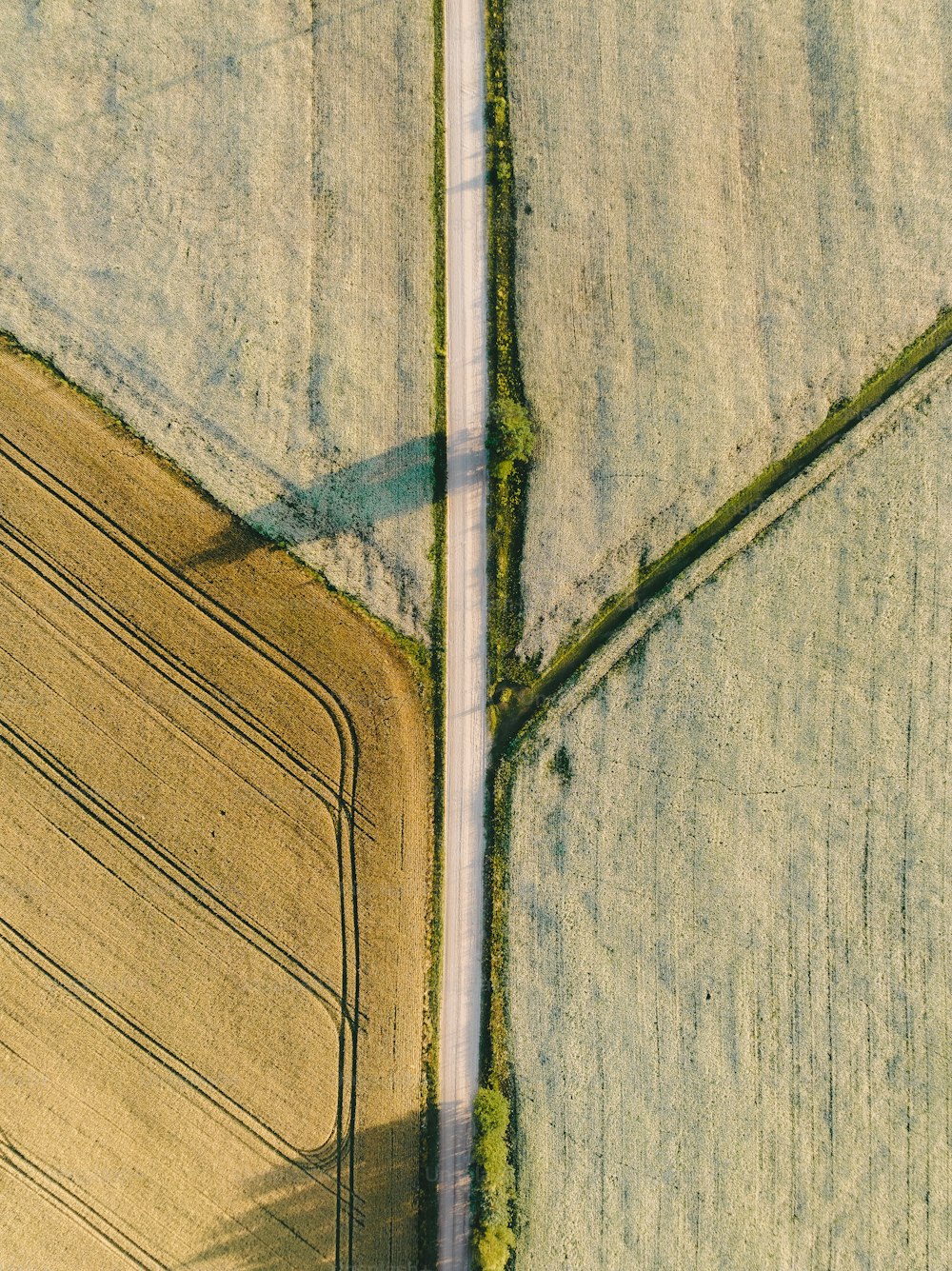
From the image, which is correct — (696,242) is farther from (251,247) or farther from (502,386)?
(251,247)

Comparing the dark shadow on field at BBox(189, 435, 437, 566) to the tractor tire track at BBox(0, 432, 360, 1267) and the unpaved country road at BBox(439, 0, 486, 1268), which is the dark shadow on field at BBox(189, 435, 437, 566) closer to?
the unpaved country road at BBox(439, 0, 486, 1268)

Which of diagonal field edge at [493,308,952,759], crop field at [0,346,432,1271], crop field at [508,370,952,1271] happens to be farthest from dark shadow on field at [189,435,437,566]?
crop field at [508,370,952,1271]

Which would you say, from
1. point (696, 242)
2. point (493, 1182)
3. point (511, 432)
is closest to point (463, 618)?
point (511, 432)

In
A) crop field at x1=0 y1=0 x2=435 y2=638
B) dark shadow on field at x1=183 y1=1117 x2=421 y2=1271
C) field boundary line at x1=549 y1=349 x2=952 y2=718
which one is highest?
crop field at x1=0 y1=0 x2=435 y2=638

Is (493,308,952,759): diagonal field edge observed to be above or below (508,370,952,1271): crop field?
above

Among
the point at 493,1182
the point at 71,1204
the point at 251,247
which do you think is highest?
the point at 251,247

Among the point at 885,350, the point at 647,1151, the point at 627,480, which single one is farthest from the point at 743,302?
the point at 647,1151

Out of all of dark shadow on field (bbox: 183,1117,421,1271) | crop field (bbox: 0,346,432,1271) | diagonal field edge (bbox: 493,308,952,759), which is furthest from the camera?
diagonal field edge (bbox: 493,308,952,759)

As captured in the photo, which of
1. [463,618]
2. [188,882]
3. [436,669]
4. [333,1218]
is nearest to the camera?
[333,1218]
